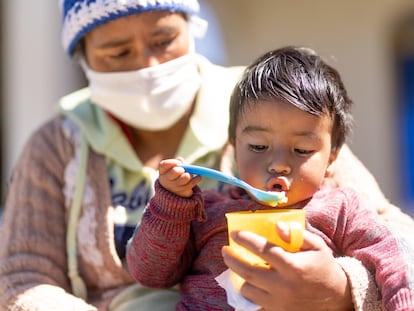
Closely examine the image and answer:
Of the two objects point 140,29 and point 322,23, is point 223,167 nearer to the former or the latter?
point 140,29

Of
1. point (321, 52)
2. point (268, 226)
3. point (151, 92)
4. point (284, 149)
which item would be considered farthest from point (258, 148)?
point (321, 52)

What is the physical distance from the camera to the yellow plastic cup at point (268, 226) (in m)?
1.71

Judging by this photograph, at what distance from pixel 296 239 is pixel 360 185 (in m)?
0.65

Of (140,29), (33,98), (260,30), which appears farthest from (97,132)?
(260,30)

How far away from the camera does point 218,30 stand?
6734mm

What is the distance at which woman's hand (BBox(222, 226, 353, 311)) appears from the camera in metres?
1.69

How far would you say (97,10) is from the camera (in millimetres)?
2473

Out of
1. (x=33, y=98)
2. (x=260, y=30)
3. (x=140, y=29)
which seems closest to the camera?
(x=140, y=29)

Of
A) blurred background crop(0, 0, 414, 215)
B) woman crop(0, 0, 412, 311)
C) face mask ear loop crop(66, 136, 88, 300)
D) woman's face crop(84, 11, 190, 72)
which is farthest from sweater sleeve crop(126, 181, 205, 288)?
blurred background crop(0, 0, 414, 215)

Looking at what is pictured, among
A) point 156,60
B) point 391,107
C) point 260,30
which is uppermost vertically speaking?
point 156,60

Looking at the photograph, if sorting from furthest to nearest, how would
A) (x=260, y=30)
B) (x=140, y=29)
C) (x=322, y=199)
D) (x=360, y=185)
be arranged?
(x=260, y=30) < (x=140, y=29) < (x=360, y=185) < (x=322, y=199)

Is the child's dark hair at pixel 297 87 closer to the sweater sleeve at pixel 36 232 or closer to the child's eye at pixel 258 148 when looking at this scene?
the child's eye at pixel 258 148

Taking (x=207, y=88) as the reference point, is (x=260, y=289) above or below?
below

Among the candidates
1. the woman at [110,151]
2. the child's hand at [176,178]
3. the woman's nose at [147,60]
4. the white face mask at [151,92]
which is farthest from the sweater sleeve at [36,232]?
the child's hand at [176,178]
